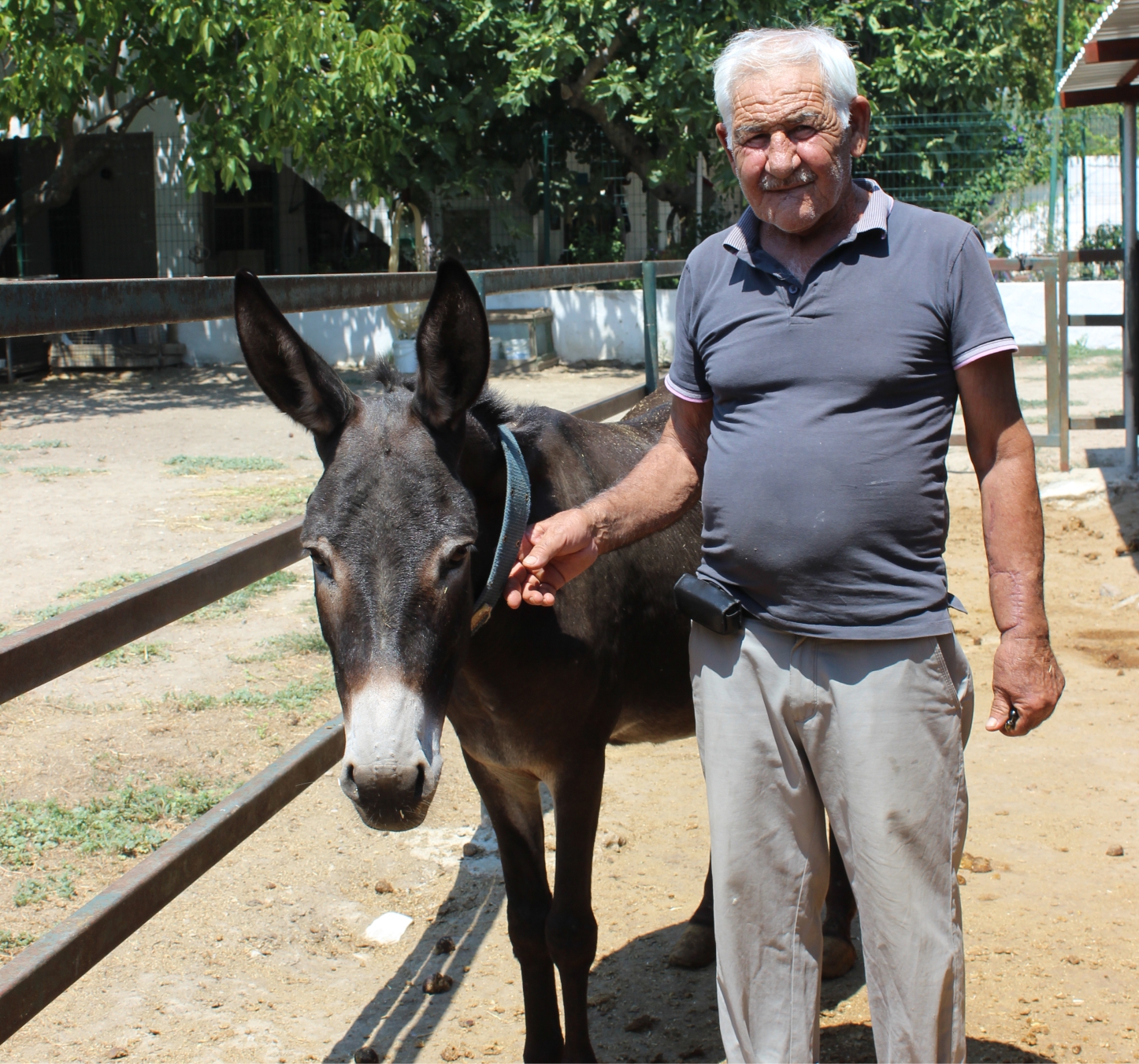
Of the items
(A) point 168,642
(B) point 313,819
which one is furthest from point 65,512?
(B) point 313,819

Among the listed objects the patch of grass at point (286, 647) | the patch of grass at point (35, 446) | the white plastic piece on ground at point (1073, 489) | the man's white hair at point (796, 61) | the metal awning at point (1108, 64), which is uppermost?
the metal awning at point (1108, 64)

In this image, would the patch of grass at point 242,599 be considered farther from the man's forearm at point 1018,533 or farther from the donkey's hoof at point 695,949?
the man's forearm at point 1018,533

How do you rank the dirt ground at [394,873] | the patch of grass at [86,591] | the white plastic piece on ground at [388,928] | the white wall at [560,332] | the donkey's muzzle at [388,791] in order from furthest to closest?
1. the white wall at [560,332]
2. the patch of grass at [86,591]
3. the white plastic piece on ground at [388,928]
4. the dirt ground at [394,873]
5. the donkey's muzzle at [388,791]

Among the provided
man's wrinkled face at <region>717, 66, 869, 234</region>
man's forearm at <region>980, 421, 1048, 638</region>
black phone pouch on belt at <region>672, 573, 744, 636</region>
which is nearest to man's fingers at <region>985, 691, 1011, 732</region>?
man's forearm at <region>980, 421, 1048, 638</region>

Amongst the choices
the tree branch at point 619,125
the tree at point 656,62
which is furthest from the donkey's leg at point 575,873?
the tree branch at point 619,125

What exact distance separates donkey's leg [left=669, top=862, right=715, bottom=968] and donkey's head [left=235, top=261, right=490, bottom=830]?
5.31 ft

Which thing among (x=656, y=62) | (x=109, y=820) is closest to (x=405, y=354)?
(x=656, y=62)

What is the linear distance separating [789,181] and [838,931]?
7.46ft

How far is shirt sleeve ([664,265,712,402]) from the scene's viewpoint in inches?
89.4

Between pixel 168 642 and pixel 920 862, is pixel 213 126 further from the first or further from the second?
pixel 920 862

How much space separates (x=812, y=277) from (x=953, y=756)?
0.91 metres

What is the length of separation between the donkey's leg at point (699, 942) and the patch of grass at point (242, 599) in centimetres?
350

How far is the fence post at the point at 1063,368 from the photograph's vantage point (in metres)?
8.85

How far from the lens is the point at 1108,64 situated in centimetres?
781
